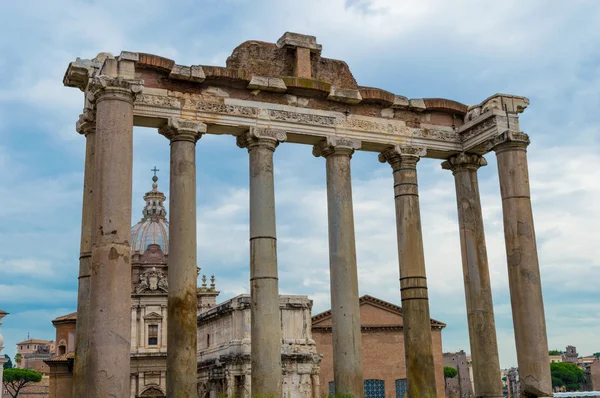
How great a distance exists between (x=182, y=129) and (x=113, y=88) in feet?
7.43

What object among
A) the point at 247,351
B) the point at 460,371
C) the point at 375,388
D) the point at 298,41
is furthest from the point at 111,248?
the point at 460,371

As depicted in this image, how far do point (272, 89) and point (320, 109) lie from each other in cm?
155

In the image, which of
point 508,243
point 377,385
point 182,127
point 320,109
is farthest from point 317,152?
point 377,385

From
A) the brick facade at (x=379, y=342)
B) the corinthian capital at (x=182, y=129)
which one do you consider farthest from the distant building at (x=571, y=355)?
the corinthian capital at (x=182, y=129)

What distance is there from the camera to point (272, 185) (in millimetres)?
17703

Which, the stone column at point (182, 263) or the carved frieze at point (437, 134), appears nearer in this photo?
the stone column at point (182, 263)

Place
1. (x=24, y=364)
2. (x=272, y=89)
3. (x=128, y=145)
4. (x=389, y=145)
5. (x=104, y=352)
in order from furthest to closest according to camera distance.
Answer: (x=24, y=364), (x=389, y=145), (x=272, y=89), (x=128, y=145), (x=104, y=352)

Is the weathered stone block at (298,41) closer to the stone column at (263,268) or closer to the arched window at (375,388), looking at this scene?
the stone column at (263,268)

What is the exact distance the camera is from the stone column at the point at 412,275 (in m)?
18.2

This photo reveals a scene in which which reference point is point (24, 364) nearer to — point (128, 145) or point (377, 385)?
point (377, 385)

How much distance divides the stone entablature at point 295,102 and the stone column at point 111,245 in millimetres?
652

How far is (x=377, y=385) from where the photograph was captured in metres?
63.1

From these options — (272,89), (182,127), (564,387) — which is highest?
(272,89)

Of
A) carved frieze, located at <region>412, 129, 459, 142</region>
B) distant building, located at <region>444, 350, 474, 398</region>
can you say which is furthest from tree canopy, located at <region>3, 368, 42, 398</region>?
carved frieze, located at <region>412, 129, 459, 142</region>
